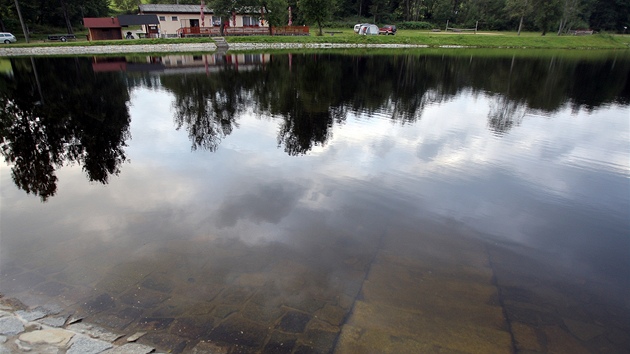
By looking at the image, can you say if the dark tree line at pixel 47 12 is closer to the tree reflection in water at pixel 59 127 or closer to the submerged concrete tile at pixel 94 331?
the tree reflection in water at pixel 59 127

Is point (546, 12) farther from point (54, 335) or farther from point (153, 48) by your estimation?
point (54, 335)

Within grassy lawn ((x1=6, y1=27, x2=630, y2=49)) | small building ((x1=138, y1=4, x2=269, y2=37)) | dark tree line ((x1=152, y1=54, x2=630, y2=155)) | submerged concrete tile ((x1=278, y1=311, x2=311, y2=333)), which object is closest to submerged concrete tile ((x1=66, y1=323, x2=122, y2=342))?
submerged concrete tile ((x1=278, y1=311, x2=311, y2=333))

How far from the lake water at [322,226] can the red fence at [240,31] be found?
155 feet

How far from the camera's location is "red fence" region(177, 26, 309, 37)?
206 feet

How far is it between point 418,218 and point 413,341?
4098 millimetres

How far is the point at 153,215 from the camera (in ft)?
30.4

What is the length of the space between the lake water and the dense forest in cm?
5236

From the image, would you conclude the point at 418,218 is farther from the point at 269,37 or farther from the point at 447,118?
the point at 269,37

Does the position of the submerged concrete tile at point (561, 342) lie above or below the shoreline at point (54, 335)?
below

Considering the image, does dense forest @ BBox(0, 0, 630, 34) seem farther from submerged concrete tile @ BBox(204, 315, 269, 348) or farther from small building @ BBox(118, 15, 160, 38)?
submerged concrete tile @ BBox(204, 315, 269, 348)

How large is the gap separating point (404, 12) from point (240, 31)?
60.2m

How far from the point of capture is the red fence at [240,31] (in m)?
62.8

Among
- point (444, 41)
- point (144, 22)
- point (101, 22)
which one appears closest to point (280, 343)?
point (101, 22)

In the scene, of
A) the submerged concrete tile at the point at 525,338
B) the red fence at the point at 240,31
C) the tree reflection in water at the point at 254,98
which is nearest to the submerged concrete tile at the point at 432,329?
the submerged concrete tile at the point at 525,338
